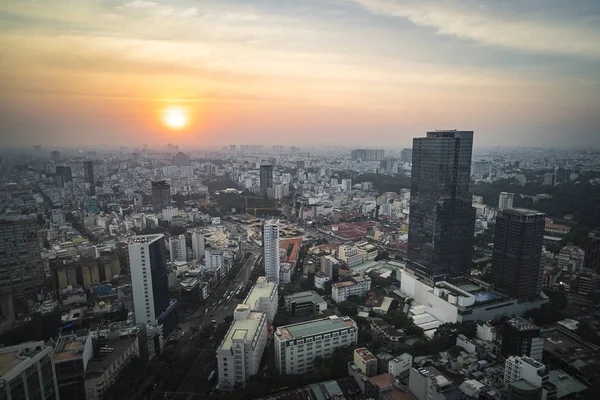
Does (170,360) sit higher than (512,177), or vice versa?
(512,177)

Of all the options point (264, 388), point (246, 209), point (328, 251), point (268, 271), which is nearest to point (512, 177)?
point (328, 251)

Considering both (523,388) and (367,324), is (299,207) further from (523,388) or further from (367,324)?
(523,388)

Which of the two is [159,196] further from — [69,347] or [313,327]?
[313,327]

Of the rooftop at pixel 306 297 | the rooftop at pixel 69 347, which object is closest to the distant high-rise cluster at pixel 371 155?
the rooftop at pixel 306 297

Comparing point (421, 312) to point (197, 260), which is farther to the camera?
point (197, 260)

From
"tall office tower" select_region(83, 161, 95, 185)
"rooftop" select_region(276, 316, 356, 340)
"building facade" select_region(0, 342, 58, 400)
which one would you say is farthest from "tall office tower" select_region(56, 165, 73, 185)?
"rooftop" select_region(276, 316, 356, 340)

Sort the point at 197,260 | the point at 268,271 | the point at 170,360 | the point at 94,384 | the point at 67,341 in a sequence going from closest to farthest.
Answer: the point at 94,384, the point at 67,341, the point at 170,360, the point at 268,271, the point at 197,260
